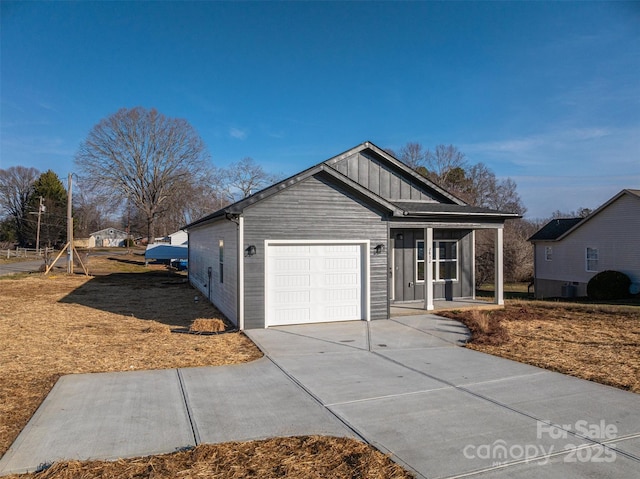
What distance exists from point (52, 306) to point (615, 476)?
15.2 metres

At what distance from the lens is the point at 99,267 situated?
112 ft

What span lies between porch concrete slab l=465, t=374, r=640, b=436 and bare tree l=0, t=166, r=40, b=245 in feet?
228

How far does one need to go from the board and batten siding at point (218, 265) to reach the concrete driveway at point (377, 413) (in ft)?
12.4

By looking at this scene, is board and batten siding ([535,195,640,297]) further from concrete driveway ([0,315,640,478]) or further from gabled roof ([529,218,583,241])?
concrete driveway ([0,315,640,478])

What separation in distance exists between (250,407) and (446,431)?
2276mm

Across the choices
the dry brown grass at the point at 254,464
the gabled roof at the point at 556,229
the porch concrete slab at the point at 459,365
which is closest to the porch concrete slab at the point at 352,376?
the porch concrete slab at the point at 459,365

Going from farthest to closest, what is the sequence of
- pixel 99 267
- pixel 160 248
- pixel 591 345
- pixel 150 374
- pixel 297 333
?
pixel 160 248 → pixel 99 267 → pixel 297 333 → pixel 591 345 → pixel 150 374

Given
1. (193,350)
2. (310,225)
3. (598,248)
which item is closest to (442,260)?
(310,225)

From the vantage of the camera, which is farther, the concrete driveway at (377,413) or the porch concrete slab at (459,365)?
the porch concrete slab at (459,365)

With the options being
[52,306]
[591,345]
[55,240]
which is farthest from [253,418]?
[55,240]

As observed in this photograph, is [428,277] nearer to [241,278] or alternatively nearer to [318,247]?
[318,247]

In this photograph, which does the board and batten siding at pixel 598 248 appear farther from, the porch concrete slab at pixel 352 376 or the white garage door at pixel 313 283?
the porch concrete slab at pixel 352 376

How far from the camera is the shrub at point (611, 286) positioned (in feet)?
77.3

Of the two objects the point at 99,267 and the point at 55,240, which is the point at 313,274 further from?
the point at 55,240
